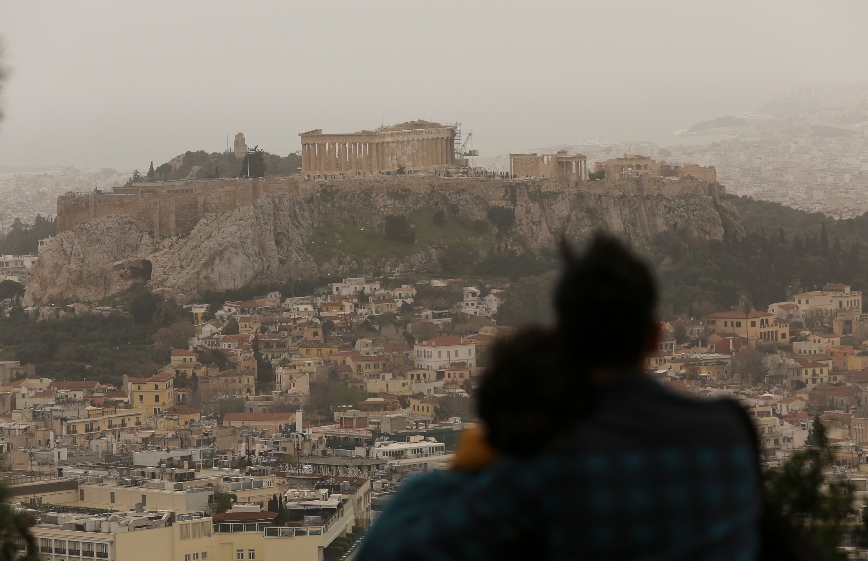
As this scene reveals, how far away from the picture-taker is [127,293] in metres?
52.7

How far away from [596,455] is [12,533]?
4.89 ft

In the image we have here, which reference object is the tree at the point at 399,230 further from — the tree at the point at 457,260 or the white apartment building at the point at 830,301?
the white apartment building at the point at 830,301

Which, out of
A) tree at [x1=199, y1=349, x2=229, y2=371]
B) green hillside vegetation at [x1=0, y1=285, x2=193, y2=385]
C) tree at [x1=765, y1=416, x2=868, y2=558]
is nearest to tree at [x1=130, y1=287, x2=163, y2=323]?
green hillside vegetation at [x1=0, y1=285, x2=193, y2=385]

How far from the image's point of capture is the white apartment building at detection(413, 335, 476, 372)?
45875mm

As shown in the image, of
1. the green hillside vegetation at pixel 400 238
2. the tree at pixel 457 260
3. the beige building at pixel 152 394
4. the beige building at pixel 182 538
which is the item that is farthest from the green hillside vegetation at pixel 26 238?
the beige building at pixel 182 538

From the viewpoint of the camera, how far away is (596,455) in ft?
6.49

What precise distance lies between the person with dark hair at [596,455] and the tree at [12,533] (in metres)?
1.14

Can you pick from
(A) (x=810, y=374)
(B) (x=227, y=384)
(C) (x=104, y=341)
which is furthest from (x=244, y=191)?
(A) (x=810, y=374)

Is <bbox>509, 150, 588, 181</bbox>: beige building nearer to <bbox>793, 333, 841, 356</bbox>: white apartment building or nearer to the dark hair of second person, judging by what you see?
<bbox>793, 333, 841, 356</bbox>: white apartment building

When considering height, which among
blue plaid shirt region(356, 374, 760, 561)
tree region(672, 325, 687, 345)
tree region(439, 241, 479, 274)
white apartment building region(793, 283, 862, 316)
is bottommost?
tree region(672, 325, 687, 345)

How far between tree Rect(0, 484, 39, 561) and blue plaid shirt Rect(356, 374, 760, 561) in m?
1.13

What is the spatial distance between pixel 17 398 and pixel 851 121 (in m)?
60.0

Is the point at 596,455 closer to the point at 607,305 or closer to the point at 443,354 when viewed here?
the point at 607,305

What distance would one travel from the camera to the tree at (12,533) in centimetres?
300
